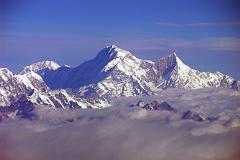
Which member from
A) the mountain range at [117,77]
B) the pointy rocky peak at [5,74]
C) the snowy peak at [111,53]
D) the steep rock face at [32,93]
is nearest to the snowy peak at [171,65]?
the mountain range at [117,77]

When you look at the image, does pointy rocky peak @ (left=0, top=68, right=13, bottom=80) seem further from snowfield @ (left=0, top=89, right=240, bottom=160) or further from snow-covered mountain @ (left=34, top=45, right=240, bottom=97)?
snow-covered mountain @ (left=34, top=45, right=240, bottom=97)

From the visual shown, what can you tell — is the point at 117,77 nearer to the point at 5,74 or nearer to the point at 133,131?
the point at 5,74

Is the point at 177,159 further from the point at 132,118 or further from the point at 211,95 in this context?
the point at 211,95

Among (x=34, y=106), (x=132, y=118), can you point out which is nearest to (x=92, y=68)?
(x=34, y=106)

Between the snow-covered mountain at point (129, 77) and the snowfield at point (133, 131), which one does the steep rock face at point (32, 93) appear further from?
the snow-covered mountain at point (129, 77)

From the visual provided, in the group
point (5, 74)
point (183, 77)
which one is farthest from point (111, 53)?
point (5, 74)

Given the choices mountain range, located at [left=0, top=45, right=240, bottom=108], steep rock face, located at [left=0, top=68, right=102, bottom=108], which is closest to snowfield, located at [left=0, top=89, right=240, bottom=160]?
steep rock face, located at [left=0, top=68, right=102, bottom=108]

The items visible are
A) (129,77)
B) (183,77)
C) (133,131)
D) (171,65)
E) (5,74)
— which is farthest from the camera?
(171,65)
